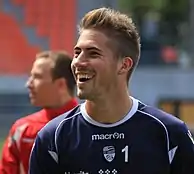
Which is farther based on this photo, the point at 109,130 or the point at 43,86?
the point at 43,86

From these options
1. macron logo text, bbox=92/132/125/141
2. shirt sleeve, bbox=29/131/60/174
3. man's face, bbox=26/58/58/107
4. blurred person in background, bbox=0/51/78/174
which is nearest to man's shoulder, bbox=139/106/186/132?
macron logo text, bbox=92/132/125/141

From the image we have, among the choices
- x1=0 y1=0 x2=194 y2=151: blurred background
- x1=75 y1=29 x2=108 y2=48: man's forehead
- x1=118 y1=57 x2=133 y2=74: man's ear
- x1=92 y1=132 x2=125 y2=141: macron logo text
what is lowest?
x1=0 y1=0 x2=194 y2=151: blurred background

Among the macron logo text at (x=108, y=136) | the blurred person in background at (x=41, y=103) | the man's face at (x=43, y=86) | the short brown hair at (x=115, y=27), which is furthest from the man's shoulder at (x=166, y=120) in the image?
the man's face at (x=43, y=86)

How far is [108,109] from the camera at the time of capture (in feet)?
11.7

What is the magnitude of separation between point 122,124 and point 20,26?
13005 mm

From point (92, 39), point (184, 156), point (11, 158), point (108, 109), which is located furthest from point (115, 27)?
point (11, 158)

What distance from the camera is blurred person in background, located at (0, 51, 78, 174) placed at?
16.8 feet

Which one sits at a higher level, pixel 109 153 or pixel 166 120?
pixel 166 120

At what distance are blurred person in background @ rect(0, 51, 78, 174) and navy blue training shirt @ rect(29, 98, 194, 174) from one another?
152 cm

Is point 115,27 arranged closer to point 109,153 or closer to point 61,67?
point 109,153

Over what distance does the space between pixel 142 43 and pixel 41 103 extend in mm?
13894

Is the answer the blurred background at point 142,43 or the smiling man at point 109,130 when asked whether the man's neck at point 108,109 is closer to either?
the smiling man at point 109,130

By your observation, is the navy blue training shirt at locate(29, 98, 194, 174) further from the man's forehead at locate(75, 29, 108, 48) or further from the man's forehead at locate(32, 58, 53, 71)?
the man's forehead at locate(32, 58, 53, 71)

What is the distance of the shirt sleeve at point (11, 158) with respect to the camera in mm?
5090
